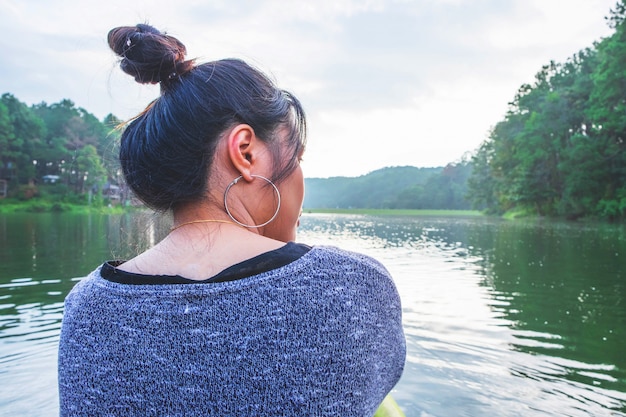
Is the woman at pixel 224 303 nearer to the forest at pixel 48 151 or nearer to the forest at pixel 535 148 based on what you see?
the forest at pixel 535 148

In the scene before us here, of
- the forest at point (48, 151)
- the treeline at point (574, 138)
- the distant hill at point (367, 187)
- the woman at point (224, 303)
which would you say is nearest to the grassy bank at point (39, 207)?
the forest at point (48, 151)

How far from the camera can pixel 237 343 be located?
2.58ft

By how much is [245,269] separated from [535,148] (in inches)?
1501

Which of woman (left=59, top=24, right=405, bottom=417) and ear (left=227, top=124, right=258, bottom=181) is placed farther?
ear (left=227, top=124, right=258, bottom=181)

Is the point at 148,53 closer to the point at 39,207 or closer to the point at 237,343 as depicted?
the point at 237,343

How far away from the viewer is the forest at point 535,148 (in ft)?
86.2

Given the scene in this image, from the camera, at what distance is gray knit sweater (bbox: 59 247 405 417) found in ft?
2.58

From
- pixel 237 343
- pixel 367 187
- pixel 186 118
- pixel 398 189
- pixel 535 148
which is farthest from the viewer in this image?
pixel 367 187

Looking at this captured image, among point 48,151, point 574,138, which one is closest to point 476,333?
point 574,138

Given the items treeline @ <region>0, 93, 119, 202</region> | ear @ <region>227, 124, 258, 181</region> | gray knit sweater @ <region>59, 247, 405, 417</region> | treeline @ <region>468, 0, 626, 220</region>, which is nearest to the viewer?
gray knit sweater @ <region>59, 247, 405, 417</region>

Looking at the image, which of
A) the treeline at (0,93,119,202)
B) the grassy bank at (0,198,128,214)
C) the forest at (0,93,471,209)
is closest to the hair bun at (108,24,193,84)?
the forest at (0,93,471,209)

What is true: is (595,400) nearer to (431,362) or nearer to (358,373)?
(431,362)

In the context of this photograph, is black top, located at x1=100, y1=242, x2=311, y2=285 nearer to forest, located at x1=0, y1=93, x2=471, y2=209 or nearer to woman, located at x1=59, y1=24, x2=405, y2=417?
woman, located at x1=59, y1=24, x2=405, y2=417

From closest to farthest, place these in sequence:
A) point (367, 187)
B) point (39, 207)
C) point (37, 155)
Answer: point (39, 207)
point (37, 155)
point (367, 187)
